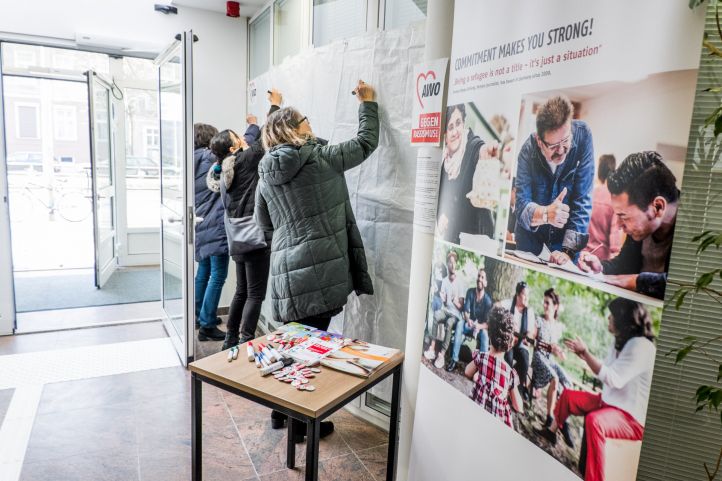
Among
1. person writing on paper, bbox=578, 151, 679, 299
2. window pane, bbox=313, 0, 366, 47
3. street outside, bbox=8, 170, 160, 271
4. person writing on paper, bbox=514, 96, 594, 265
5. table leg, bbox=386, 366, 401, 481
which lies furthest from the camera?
street outside, bbox=8, 170, 160, 271

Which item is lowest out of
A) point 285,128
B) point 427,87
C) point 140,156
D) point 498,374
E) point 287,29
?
point 498,374

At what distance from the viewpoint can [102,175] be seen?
4820mm

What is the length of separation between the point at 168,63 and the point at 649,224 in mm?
3131

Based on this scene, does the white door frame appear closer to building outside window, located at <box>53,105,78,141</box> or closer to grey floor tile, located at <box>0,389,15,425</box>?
grey floor tile, located at <box>0,389,15,425</box>

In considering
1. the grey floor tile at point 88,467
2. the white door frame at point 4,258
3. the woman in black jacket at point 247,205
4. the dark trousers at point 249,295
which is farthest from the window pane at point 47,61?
the grey floor tile at point 88,467

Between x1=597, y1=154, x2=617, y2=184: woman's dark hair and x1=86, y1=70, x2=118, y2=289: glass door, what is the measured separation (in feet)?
14.8

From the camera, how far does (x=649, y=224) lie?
94cm

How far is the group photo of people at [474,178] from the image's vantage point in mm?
1308

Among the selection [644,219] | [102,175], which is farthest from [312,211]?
[102,175]

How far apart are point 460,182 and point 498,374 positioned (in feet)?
1.83

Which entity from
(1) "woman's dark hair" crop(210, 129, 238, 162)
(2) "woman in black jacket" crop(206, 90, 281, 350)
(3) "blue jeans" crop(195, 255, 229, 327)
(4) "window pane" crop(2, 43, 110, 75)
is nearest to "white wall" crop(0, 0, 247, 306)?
(3) "blue jeans" crop(195, 255, 229, 327)

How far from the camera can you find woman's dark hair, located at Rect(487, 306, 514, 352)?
50.2 inches

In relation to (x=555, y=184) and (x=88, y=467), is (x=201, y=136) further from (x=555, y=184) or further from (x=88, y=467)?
(x=555, y=184)

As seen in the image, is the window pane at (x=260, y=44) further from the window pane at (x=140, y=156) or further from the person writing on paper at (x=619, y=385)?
the person writing on paper at (x=619, y=385)
